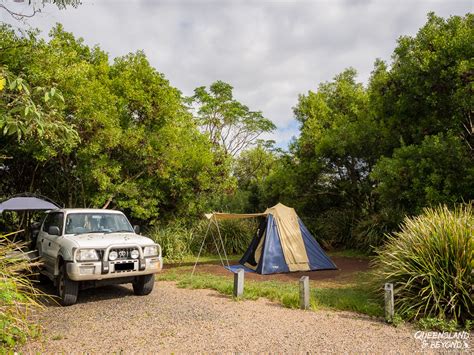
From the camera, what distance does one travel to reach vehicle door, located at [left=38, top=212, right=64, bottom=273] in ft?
23.2

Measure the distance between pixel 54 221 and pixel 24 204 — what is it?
3084mm

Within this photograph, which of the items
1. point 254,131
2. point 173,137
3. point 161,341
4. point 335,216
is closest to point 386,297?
point 161,341

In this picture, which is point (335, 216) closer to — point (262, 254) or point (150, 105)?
point (262, 254)

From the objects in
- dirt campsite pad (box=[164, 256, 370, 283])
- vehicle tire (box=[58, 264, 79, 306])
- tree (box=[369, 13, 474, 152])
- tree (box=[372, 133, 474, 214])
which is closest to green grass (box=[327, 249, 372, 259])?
dirt campsite pad (box=[164, 256, 370, 283])

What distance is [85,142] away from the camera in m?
10.2

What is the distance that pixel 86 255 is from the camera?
6324 mm

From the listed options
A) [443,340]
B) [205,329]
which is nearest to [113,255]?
[205,329]

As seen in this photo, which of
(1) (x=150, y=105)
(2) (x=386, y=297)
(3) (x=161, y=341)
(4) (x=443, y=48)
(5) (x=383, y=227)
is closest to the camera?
(3) (x=161, y=341)

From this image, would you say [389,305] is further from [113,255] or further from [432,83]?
[432,83]

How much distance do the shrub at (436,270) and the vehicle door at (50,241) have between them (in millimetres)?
6243

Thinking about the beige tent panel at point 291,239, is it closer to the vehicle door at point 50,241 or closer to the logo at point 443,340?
the logo at point 443,340

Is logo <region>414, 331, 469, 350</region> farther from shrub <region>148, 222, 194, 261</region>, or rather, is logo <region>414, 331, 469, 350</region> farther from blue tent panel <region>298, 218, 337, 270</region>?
shrub <region>148, 222, 194, 261</region>

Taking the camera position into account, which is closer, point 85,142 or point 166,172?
point 85,142

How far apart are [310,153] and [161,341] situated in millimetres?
13963
